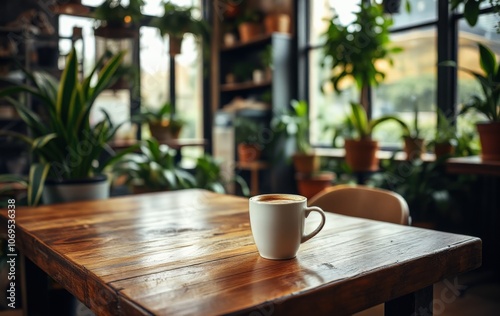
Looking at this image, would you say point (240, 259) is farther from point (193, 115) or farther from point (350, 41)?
point (193, 115)

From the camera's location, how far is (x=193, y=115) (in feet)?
20.0

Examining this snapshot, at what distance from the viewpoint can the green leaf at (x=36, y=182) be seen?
1.72 meters

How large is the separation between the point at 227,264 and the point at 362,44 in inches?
117

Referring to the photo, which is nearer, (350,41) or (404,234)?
(404,234)

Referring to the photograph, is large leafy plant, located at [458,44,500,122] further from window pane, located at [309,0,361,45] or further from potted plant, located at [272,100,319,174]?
window pane, located at [309,0,361,45]

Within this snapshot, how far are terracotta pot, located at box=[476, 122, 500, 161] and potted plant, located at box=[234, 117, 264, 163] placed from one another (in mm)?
2566

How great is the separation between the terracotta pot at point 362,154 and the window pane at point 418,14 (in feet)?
3.60

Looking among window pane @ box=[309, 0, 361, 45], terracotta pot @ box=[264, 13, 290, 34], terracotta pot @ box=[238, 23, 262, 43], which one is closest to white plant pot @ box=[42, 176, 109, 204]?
window pane @ box=[309, 0, 361, 45]

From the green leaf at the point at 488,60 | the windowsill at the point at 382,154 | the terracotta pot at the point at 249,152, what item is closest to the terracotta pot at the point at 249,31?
the terracotta pot at the point at 249,152

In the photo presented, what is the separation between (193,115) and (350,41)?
9.76ft

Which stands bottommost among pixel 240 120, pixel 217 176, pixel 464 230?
pixel 464 230

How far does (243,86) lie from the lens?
5371mm

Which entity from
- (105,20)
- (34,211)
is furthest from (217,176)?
(34,211)

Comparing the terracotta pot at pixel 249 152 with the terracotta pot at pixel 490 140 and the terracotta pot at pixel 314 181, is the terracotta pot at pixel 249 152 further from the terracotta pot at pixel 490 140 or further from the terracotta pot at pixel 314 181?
the terracotta pot at pixel 490 140
